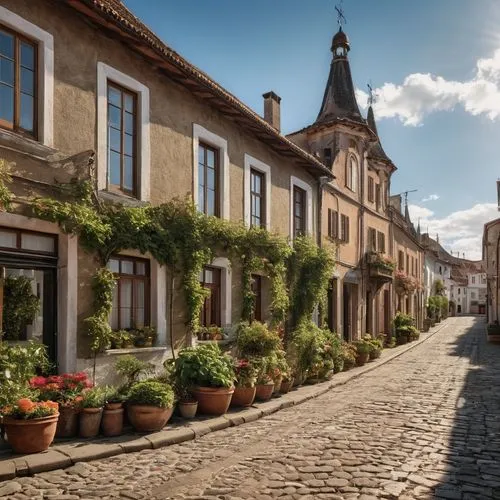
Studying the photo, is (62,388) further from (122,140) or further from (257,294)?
(257,294)

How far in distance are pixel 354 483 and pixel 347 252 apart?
15.8 m

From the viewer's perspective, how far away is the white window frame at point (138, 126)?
9.46m

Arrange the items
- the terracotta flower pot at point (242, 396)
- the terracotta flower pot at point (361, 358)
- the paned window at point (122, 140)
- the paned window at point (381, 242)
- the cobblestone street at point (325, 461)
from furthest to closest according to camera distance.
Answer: the paned window at point (381, 242) → the terracotta flower pot at point (361, 358) → the terracotta flower pot at point (242, 396) → the paned window at point (122, 140) → the cobblestone street at point (325, 461)

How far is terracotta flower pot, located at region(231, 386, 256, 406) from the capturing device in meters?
10.2

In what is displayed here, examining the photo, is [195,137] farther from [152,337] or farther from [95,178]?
[152,337]

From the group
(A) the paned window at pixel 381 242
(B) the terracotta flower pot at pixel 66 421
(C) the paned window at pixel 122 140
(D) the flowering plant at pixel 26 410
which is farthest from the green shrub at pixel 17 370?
(A) the paned window at pixel 381 242

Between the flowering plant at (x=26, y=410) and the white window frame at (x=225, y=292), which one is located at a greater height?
the white window frame at (x=225, y=292)

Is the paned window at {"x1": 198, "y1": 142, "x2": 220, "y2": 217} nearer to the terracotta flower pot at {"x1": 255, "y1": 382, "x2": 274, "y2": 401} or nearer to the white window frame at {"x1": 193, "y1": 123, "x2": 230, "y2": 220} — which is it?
the white window frame at {"x1": 193, "y1": 123, "x2": 230, "y2": 220}

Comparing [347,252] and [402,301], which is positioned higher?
[347,252]

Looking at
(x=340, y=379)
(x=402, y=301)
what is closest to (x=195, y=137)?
(x=340, y=379)

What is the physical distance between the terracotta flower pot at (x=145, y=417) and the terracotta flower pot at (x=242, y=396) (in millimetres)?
2326

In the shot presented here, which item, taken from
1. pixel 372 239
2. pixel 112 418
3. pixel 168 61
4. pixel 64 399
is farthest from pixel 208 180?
pixel 372 239

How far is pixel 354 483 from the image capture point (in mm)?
5957

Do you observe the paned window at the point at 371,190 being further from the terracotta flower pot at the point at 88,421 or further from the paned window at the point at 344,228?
the terracotta flower pot at the point at 88,421
